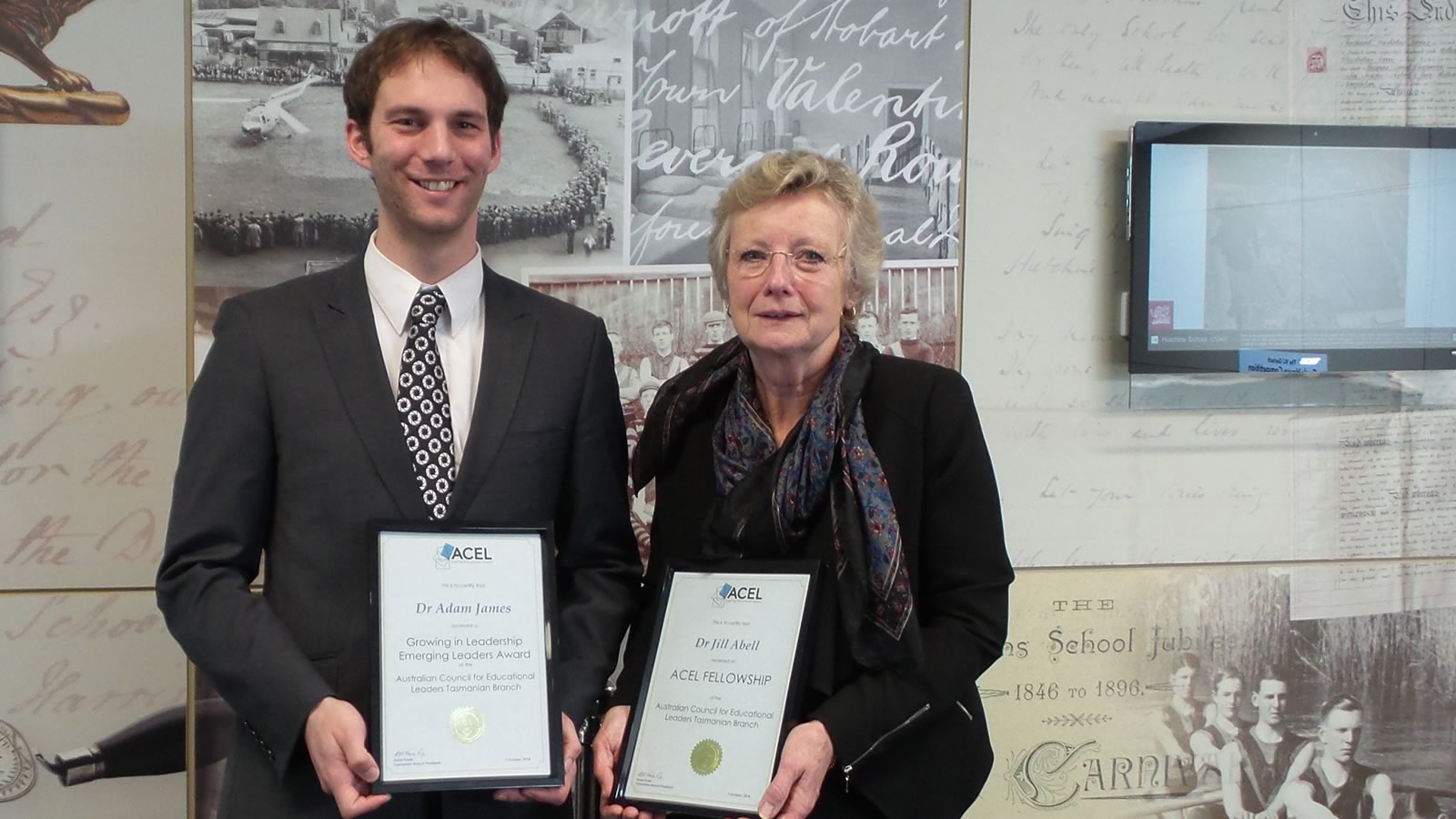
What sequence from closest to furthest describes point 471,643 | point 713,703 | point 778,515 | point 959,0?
point 471,643 → point 713,703 → point 778,515 → point 959,0

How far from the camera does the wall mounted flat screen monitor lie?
288cm

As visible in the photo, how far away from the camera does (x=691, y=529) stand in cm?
194

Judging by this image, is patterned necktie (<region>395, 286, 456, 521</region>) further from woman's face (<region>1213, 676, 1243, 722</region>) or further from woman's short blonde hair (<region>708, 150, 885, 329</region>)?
woman's face (<region>1213, 676, 1243, 722</region>)

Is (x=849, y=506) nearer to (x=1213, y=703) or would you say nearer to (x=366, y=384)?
(x=366, y=384)

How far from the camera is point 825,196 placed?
1.90m

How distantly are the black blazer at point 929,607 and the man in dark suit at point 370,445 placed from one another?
28cm

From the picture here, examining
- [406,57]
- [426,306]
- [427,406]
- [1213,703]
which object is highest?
[406,57]

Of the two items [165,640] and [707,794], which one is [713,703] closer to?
[707,794]

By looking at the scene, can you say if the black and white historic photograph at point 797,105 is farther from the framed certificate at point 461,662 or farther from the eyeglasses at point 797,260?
the framed certificate at point 461,662

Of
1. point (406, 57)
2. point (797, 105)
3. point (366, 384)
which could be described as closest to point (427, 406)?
point (366, 384)

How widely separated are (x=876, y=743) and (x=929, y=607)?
238mm

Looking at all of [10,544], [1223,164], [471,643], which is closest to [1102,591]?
[1223,164]

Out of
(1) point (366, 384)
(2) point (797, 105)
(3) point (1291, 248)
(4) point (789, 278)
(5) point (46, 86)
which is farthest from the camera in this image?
(3) point (1291, 248)

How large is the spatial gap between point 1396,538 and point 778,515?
206cm
